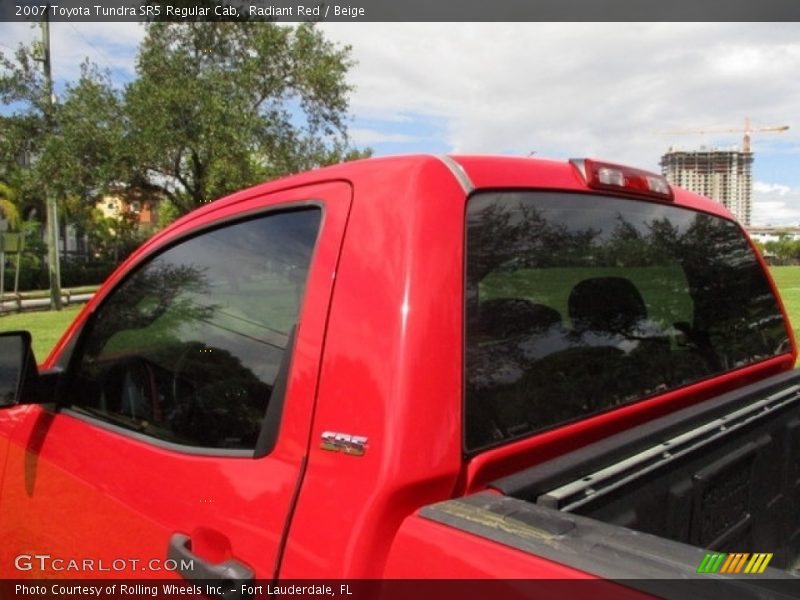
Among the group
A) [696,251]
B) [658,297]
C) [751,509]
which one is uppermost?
[696,251]

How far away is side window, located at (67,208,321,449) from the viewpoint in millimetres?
1621

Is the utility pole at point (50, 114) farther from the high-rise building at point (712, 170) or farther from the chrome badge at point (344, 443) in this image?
the chrome badge at point (344, 443)

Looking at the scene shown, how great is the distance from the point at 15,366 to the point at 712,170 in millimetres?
18959

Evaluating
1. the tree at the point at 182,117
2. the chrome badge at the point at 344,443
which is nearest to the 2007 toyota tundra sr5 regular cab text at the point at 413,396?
the chrome badge at the point at 344,443

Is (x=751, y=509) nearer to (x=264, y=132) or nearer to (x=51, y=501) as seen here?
(x=51, y=501)

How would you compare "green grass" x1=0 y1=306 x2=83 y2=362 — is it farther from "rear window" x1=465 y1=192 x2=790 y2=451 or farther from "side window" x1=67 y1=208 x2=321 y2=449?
"rear window" x1=465 y1=192 x2=790 y2=451

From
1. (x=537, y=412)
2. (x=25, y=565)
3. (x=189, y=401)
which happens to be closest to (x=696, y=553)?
(x=537, y=412)

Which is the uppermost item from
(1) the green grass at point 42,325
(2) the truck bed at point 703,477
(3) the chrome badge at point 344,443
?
(3) the chrome badge at point 344,443

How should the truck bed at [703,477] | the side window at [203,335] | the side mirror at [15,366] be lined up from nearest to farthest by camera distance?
the truck bed at [703,477]
the side window at [203,335]
the side mirror at [15,366]

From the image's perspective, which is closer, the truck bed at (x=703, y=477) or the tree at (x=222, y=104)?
the truck bed at (x=703, y=477)

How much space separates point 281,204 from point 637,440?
104cm

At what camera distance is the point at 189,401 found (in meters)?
1.84

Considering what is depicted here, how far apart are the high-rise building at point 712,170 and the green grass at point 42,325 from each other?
429 inches

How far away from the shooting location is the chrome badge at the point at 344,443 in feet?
4.20
